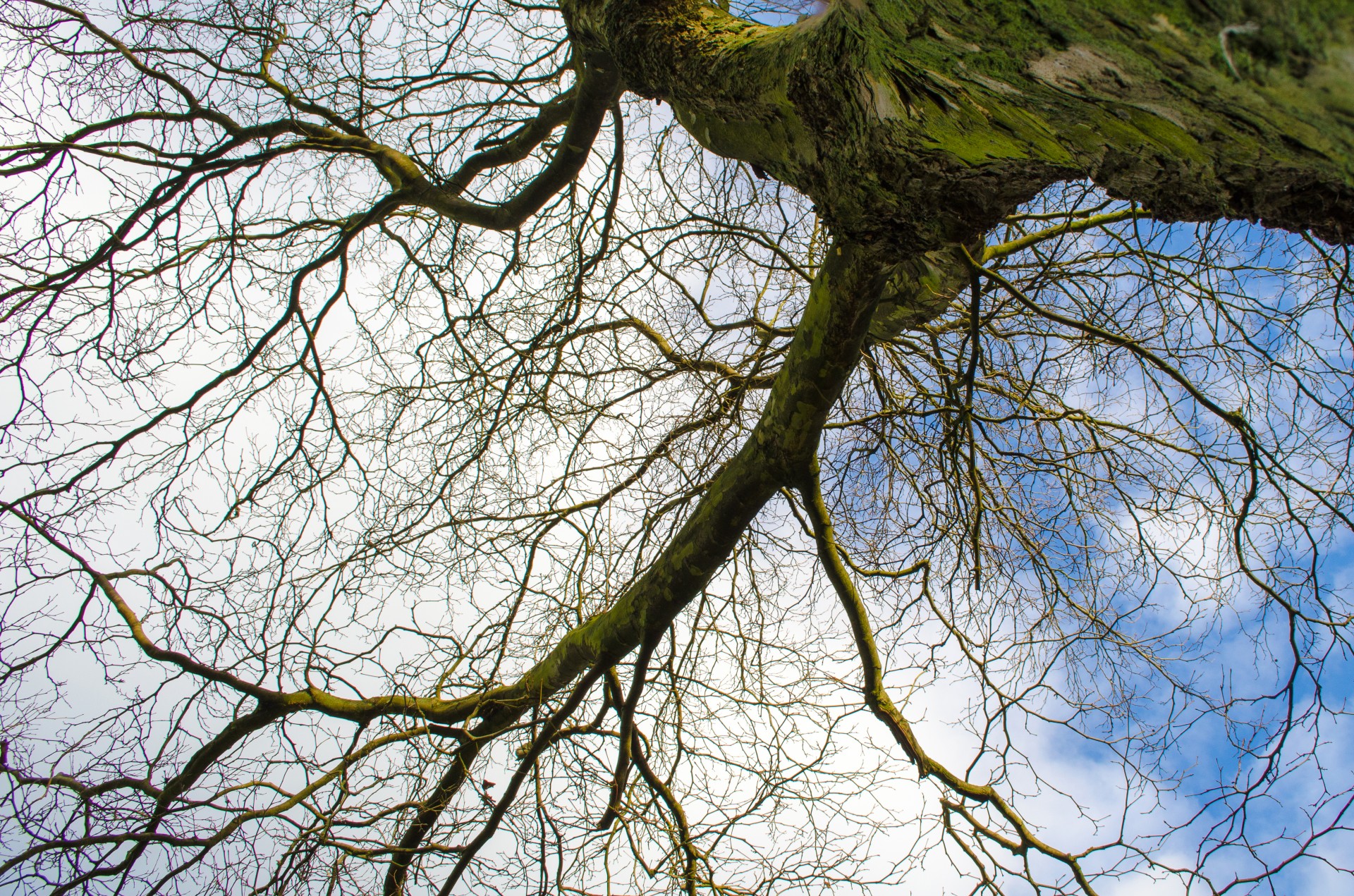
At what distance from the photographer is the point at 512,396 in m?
3.66

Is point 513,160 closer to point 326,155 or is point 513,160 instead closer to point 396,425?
point 326,155

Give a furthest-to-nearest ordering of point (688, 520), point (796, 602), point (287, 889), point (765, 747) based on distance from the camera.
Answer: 1. point (796, 602)
2. point (765, 747)
3. point (688, 520)
4. point (287, 889)

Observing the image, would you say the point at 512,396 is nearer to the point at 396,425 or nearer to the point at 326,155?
the point at 396,425

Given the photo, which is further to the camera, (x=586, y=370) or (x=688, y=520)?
(x=586, y=370)

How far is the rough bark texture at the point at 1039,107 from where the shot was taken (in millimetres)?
709

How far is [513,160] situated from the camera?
12.0ft

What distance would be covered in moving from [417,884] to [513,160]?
11.2ft

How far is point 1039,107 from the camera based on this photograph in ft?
3.67

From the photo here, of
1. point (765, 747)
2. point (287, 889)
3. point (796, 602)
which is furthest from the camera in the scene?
point (796, 602)

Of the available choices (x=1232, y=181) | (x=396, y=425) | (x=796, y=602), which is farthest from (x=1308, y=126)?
(x=396, y=425)

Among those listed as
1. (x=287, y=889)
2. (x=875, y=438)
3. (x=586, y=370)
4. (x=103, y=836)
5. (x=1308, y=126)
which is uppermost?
(x=875, y=438)

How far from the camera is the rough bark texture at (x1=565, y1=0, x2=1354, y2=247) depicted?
2.33ft

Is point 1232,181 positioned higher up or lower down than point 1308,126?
higher up

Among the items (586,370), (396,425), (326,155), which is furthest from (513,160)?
(396,425)
